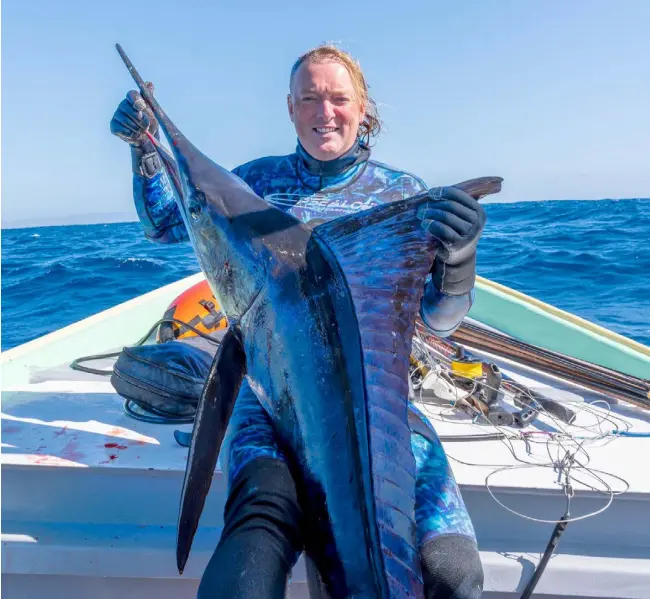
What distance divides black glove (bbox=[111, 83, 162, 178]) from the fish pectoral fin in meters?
0.95

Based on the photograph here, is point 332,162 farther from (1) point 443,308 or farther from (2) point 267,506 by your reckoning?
(2) point 267,506

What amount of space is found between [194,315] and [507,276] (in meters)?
7.17

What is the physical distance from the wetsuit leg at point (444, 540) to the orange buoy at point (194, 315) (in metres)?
2.17

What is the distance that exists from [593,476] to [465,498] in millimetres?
492

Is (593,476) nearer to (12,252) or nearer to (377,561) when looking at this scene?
(377,561)

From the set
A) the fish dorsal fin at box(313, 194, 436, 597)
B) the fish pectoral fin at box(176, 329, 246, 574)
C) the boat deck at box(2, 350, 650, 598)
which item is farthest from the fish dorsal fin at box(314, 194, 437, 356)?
the boat deck at box(2, 350, 650, 598)

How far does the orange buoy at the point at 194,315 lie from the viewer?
11.2 feet

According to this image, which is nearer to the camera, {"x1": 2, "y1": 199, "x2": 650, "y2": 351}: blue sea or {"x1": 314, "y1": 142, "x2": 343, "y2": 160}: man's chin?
{"x1": 314, "y1": 142, "x2": 343, "y2": 160}: man's chin

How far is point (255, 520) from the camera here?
1.29 m

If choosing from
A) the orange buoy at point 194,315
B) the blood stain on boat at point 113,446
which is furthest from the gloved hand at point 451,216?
the orange buoy at point 194,315

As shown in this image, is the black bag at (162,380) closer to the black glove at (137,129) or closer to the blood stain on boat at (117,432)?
the blood stain on boat at (117,432)

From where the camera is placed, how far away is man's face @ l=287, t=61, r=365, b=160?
6.84 feet

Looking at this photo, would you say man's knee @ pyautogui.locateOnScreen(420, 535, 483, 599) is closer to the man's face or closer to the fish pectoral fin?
the fish pectoral fin

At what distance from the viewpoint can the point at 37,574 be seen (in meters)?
2.10
